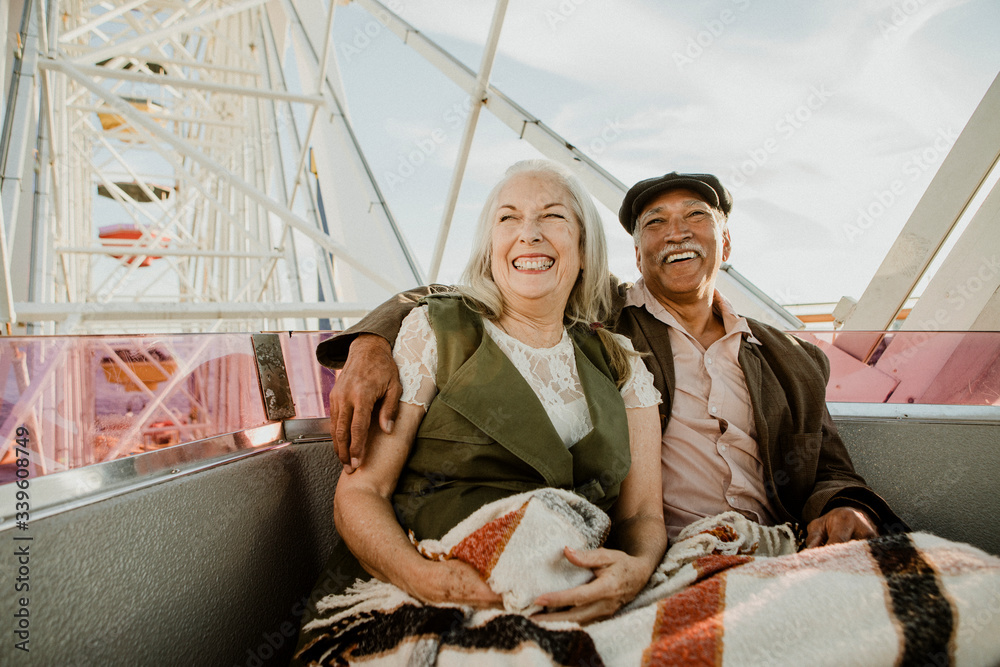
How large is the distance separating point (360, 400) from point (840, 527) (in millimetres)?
1187

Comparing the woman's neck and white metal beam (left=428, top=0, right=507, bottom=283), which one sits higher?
white metal beam (left=428, top=0, right=507, bottom=283)

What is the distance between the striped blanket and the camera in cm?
77

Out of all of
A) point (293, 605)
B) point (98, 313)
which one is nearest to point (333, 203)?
point (98, 313)

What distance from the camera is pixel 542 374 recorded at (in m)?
1.44

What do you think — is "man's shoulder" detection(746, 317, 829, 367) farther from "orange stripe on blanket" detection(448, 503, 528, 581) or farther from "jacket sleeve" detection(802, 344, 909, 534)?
"orange stripe on blanket" detection(448, 503, 528, 581)

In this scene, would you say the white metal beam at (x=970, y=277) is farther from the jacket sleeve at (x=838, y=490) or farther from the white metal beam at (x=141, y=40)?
the white metal beam at (x=141, y=40)

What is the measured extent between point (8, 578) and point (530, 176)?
4.43 ft

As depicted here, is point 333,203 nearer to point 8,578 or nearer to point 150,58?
point 150,58

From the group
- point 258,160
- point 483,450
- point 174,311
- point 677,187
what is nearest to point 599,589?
point 483,450

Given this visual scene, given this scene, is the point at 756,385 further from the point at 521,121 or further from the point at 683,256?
the point at 521,121

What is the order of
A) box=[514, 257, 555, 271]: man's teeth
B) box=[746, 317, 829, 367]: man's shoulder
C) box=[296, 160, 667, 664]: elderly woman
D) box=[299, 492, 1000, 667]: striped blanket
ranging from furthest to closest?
box=[746, 317, 829, 367]: man's shoulder → box=[514, 257, 555, 271]: man's teeth → box=[296, 160, 667, 664]: elderly woman → box=[299, 492, 1000, 667]: striped blanket

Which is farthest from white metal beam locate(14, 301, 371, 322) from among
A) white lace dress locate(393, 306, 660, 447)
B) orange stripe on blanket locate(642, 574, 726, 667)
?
orange stripe on blanket locate(642, 574, 726, 667)

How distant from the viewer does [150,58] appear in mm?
6133

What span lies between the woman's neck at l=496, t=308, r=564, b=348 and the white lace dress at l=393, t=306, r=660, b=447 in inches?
0.9
